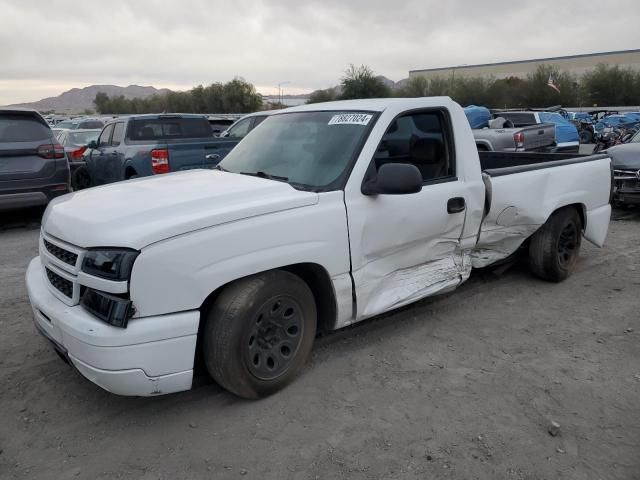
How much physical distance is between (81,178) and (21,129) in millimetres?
3778

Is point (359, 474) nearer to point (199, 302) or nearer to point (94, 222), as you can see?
point (199, 302)

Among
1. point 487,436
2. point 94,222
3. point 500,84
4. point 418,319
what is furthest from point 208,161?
point 500,84

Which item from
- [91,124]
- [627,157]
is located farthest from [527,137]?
[91,124]

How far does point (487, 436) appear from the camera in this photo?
2949 mm

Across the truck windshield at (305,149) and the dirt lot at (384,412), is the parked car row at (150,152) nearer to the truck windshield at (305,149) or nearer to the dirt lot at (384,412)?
the truck windshield at (305,149)

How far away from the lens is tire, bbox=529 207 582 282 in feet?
17.3

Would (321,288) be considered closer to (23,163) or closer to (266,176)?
(266,176)

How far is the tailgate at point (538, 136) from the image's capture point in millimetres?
12328

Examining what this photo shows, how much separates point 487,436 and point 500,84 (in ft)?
191

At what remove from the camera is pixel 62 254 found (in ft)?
10.2

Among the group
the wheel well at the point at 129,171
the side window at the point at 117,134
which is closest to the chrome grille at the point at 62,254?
the wheel well at the point at 129,171

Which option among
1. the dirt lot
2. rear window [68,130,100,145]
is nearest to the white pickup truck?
the dirt lot

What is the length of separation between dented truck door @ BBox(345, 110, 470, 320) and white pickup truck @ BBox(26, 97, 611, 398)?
0.04 feet

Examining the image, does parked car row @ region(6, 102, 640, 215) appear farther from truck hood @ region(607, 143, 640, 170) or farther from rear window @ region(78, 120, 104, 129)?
rear window @ region(78, 120, 104, 129)
